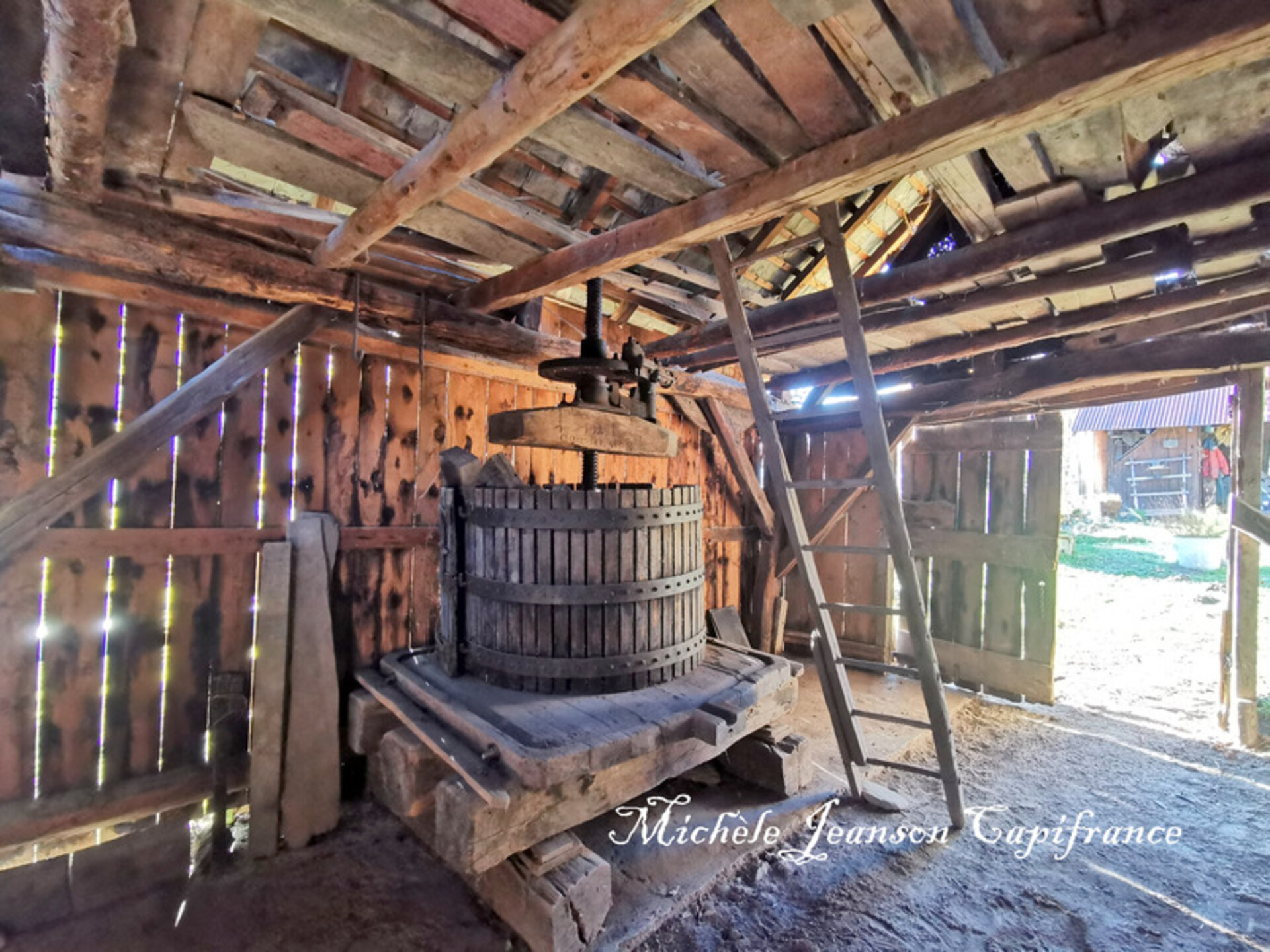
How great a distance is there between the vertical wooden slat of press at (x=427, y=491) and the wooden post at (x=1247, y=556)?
5672 millimetres

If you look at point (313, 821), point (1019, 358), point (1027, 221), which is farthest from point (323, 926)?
point (1019, 358)

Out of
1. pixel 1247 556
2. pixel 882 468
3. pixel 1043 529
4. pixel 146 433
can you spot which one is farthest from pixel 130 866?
pixel 1247 556

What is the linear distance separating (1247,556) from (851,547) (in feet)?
11.7

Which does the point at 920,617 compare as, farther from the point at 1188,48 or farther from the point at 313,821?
the point at 313,821

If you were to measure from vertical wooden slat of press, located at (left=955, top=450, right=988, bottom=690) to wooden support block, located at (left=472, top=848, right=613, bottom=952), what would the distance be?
4.59m

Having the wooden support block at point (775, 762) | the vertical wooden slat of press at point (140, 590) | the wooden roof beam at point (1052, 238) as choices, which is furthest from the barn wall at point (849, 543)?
the vertical wooden slat of press at point (140, 590)

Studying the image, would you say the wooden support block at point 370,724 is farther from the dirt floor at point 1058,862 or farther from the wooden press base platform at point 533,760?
the dirt floor at point 1058,862

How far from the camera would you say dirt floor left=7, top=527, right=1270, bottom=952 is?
7.84 ft

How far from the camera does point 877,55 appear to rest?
154 centimetres

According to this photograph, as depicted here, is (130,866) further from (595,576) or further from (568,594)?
(595,576)

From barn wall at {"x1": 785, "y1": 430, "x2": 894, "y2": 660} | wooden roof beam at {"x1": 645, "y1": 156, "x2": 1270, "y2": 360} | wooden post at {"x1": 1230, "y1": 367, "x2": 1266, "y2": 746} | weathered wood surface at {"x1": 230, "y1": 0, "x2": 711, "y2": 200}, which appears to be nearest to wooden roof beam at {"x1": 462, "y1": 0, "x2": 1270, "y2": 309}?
weathered wood surface at {"x1": 230, "y1": 0, "x2": 711, "y2": 200}

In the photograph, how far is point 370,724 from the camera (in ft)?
10.3

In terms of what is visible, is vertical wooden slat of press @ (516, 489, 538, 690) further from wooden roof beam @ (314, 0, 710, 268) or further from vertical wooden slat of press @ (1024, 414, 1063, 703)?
vertical wooden slat of press @ (1024, 414, 1063, 703)

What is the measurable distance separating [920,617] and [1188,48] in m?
2.41
